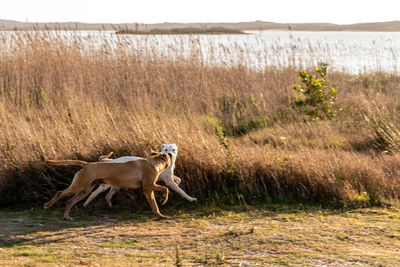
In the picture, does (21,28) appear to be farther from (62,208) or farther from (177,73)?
(62,208)

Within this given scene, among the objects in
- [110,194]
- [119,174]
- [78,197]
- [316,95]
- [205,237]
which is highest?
[316,95]

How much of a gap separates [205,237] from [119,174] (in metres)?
0.99

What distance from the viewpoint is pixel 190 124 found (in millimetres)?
7312

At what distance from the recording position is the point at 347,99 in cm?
1045

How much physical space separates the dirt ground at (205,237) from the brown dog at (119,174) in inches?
14.6

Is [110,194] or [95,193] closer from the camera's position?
[95,193]

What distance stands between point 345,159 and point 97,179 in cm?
327

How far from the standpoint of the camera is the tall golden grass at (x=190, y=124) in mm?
5797

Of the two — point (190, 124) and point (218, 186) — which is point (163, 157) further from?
point (190, 124)

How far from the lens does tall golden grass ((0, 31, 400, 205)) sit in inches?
228

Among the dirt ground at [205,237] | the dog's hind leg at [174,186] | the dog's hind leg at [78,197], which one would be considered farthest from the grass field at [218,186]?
the dog's hind leg at [174,186]

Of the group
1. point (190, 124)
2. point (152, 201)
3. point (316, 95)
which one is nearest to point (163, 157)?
point (152, 201)

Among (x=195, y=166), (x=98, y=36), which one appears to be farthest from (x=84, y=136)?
(x=98, y=36)

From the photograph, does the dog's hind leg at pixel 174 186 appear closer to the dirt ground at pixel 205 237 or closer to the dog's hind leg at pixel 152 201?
the dirt ground at pixel 205 237
